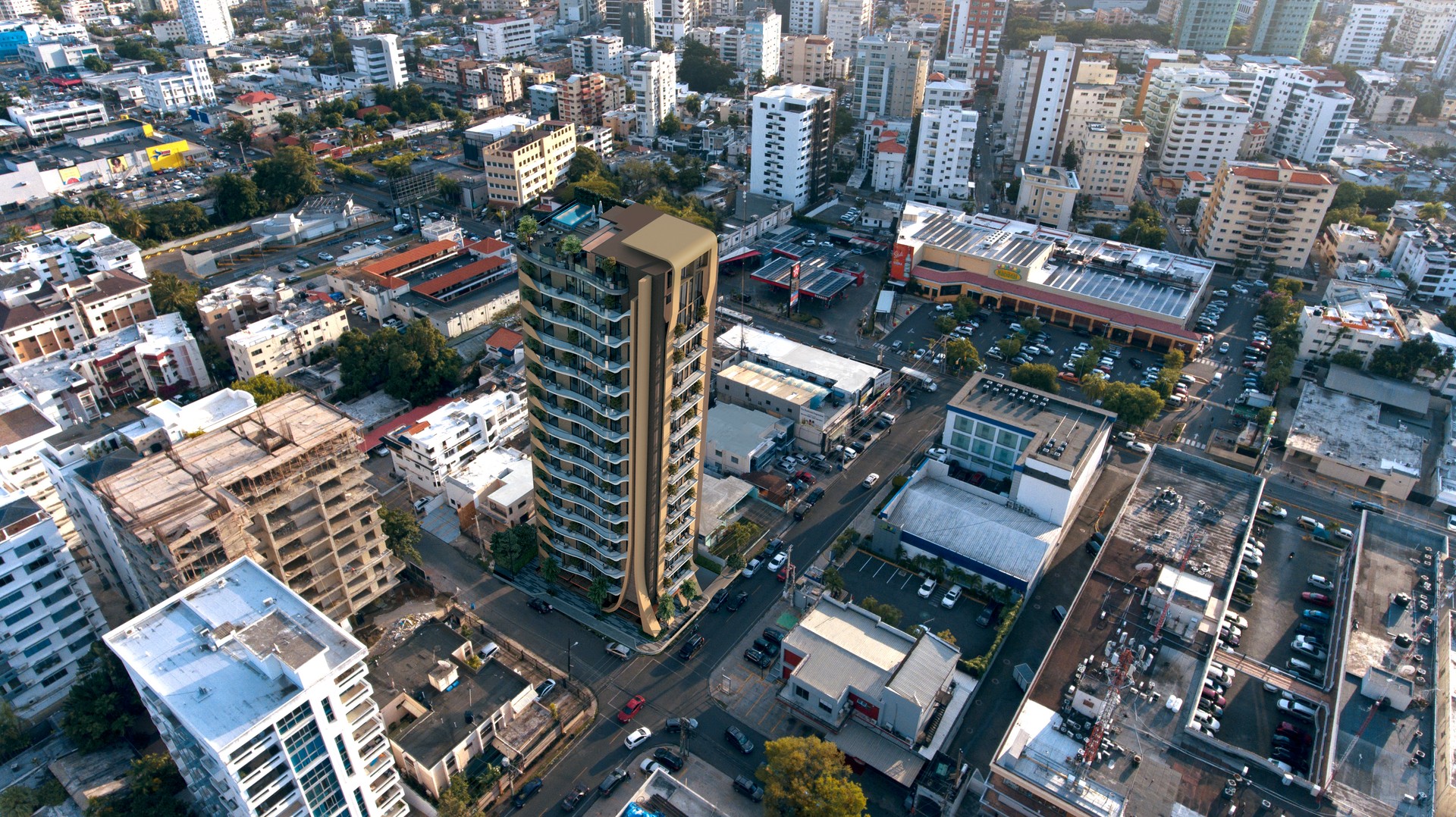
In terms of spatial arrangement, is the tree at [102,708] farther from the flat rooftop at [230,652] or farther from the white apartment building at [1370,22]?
the white apartment building at [1370,22]

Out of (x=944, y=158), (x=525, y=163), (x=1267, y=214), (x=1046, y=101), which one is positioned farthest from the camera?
(x=1046, y=101)

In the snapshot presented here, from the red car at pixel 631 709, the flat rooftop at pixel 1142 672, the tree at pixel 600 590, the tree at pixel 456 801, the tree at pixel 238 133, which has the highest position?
the tree at pixel 238 133

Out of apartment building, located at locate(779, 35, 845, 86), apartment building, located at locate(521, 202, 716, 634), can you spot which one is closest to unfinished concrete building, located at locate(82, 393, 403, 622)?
apartment building, located at locate(521, 202, 716, 634)

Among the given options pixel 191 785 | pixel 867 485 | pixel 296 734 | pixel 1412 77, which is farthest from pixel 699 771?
pixel 1412 77

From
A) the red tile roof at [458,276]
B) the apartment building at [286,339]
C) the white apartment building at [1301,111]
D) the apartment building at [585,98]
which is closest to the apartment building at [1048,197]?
the white apartment building at [1301,111]

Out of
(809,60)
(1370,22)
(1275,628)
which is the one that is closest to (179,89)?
(809,60)

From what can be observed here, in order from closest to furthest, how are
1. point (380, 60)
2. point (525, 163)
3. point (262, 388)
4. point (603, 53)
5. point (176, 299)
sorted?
point (262, 388)
point (176, 299)
point (525, 163)
point (380, 60)
point (603, 53)

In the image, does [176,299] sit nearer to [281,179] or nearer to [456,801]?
[281,179]
